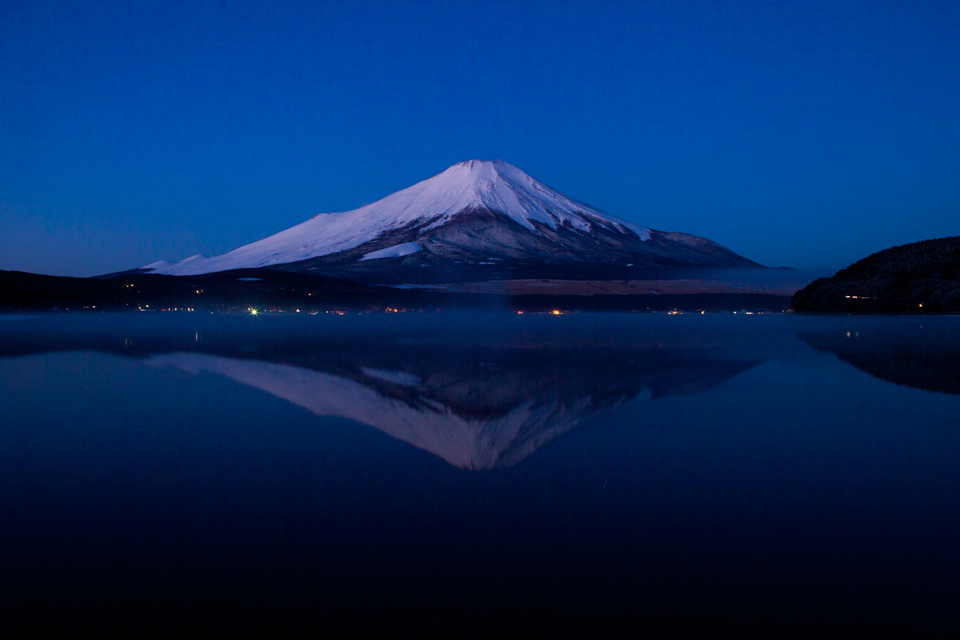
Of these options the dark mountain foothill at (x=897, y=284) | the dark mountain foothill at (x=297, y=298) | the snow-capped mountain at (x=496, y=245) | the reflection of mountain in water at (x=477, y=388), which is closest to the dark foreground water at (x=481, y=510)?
the reflection of mountain in water at (x=477, y=388)

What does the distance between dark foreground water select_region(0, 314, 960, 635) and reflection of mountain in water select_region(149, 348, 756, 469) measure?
10 centimetres

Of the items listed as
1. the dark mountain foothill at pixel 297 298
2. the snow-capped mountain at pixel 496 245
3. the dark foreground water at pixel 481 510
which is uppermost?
the snow-capped mountain at pixel 496 245

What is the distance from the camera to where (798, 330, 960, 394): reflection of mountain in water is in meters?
16.2

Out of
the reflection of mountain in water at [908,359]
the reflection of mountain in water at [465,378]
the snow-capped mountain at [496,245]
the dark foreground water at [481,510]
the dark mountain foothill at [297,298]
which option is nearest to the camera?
the dark foreground water at [481,510]

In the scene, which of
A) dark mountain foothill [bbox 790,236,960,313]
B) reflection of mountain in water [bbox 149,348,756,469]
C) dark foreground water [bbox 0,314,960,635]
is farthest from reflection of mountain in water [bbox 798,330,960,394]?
dark mountain foothill [bbox 790,236,960,313]

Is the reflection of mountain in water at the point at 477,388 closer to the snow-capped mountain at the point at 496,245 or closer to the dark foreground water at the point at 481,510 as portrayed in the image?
the dark foreground water at the point at 481,510

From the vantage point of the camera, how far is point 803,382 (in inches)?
629

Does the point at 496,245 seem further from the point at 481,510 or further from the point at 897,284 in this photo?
the point at 481,510

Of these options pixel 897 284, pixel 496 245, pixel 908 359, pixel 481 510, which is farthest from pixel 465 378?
pixel 496 245

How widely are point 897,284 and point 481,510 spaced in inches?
3769

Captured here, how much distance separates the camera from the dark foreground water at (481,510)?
183 inches

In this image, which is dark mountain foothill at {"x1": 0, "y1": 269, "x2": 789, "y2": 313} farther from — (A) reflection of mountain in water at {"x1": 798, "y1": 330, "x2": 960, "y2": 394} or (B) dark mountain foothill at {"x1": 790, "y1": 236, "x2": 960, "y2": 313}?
(A) reflection of mountain in water at {"x1": 798, "y1": 330, "x2": 960, "y2": 394}

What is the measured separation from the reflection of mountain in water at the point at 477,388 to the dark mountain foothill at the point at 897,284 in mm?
72952

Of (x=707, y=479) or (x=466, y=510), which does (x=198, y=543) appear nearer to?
(x=466, y=510)
